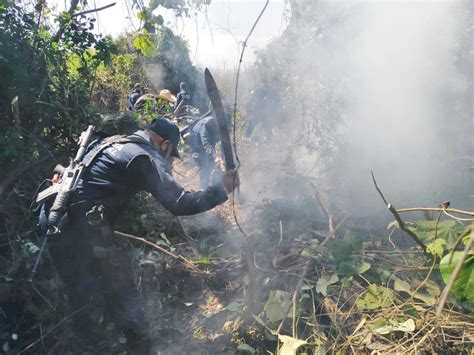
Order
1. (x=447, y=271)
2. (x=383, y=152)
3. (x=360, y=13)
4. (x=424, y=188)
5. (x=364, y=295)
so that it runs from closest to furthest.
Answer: (x=447, y=271), (x=364, y=295), (x=424, y=188), (x=383, y=152), (x=360, y=13)

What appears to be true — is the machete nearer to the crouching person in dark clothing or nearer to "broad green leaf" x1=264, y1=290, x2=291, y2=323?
the crouching person in dark clothing

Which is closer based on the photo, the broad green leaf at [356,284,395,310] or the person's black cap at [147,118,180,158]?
the broad green leaf at [356,284,395,310]

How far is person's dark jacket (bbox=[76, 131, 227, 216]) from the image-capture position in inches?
101

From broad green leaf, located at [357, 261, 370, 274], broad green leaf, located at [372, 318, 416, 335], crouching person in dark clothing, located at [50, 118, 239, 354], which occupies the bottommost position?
broad green leaf, located at [372, 318, 416, 335]

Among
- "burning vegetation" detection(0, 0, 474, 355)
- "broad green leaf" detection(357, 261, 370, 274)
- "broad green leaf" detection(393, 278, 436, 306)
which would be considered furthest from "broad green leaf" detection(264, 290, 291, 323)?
"broad green leaf" detection(393, 278, 436, 306)

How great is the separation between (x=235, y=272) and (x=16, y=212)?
2413mm

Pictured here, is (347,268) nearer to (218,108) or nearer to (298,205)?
(298,205)

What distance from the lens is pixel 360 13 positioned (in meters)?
5.44

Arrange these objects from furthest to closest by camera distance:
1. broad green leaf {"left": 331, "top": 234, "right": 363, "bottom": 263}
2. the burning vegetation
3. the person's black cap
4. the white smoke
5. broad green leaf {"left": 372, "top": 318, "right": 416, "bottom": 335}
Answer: the white smoke
the person's black cap
broad green leaf {"left": 331, "top": 234, "right": 363, "bottom": 263}
the burning vegetation
broad green leaf {"left": 372, "top": 318, "right": 416, "bottom": 335}

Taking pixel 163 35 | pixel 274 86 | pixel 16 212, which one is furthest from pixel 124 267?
pixel 163 35

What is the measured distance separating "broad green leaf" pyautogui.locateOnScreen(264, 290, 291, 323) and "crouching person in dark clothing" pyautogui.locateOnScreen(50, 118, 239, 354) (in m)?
0.86

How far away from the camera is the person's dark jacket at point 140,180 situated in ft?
8.39

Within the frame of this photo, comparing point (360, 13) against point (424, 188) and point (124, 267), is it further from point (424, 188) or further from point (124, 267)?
point (124, 267)

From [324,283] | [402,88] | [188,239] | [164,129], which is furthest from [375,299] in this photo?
[402,88]
